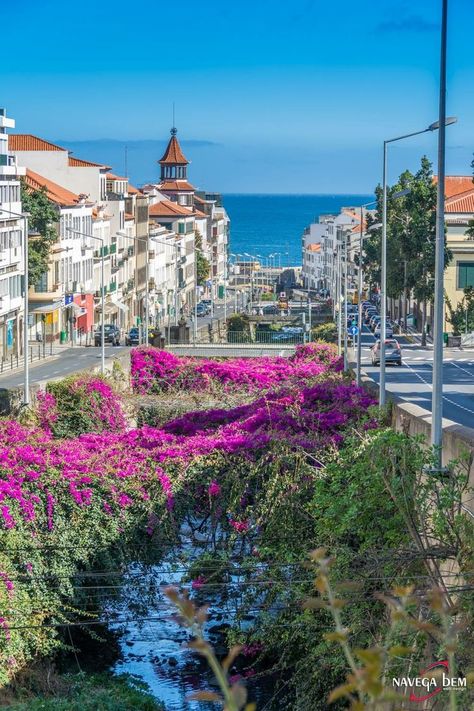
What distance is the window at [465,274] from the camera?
3602 inches

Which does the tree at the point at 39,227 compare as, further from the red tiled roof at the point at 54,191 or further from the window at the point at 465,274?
the window at the point at 465,274

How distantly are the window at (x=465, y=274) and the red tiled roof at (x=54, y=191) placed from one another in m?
27.2

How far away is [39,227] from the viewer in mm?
83500

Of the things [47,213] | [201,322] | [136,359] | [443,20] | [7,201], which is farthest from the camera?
[201,322]

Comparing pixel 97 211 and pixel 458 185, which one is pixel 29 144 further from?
pixel 458 185

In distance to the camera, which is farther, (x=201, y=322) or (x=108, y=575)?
(x=201, y=322)

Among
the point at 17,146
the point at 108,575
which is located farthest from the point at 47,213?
the point at 108,575

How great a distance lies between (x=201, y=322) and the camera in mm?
109938

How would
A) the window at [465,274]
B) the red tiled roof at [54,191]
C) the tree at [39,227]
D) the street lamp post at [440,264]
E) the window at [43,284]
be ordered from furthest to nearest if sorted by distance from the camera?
the window at [465,274], the red tiled roof at [54,191], the window at [43,284], the tree at [39,227], the street lamp post at [440,264]

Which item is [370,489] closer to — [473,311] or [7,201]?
[7,201]

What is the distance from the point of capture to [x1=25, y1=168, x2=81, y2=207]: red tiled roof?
88438mm

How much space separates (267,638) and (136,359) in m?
29.4

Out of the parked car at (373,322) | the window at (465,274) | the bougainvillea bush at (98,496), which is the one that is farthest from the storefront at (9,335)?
the bougainvillea bush at (98,496)

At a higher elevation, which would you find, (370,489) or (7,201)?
(7,201)
